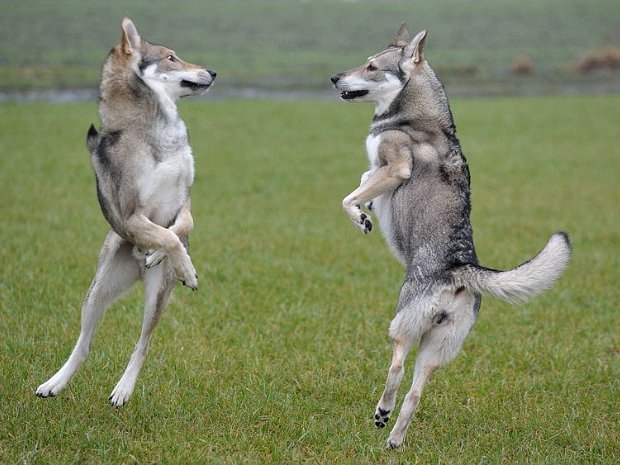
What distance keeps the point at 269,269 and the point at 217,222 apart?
9.26 feet

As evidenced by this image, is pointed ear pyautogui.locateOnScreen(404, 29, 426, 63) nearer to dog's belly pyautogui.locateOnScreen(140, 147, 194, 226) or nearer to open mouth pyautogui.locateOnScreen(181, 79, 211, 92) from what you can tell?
open mouth pyautogui.locateOnScreen(181, 79, 211, 92)

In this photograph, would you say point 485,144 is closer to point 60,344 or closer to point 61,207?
point 61,207

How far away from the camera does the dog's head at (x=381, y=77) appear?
5.76m

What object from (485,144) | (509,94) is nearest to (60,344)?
(485,144)

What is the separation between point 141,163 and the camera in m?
5.36

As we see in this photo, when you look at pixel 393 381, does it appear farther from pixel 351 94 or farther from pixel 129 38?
pixel 129 38

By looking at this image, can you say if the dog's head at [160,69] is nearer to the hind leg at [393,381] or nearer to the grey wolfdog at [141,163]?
the grey wolfdog at [141,163]

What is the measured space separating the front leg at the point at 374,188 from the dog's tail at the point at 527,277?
34.2 inches

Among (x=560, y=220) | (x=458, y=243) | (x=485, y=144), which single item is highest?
(x=458, y=243)

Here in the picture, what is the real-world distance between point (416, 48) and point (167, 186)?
195 cm

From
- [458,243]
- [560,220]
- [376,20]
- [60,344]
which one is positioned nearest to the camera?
[458,243]

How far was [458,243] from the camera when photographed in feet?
17.4

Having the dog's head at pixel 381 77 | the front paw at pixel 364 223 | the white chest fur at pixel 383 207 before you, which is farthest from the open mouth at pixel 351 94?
the front paw at pixel 364 223

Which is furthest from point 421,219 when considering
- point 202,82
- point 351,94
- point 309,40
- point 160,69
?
point 309,40
